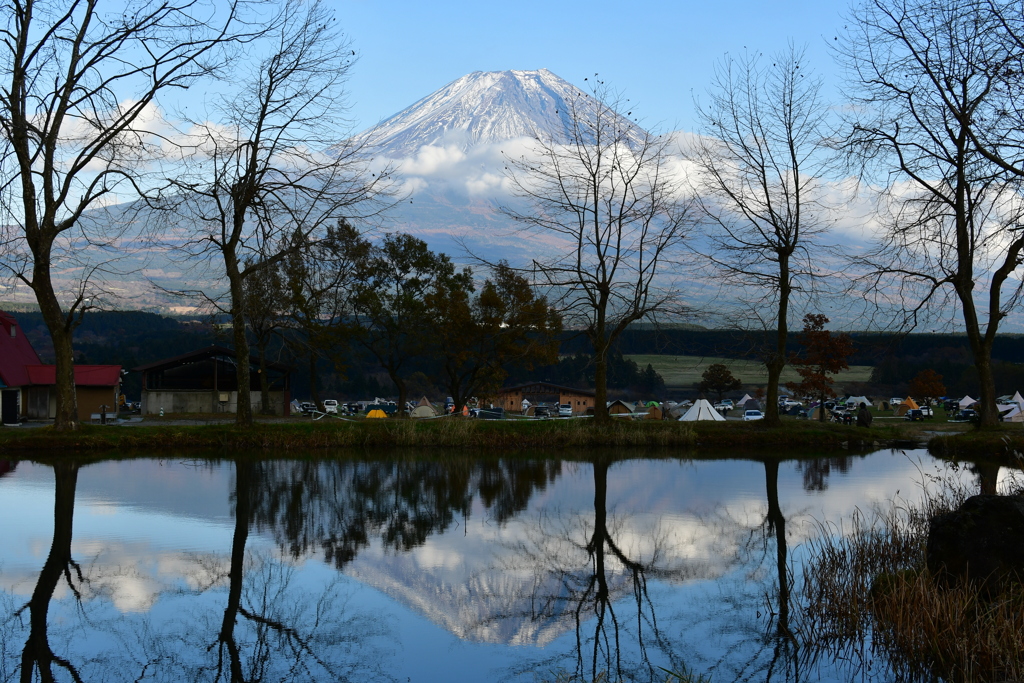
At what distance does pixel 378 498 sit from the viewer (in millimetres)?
15109

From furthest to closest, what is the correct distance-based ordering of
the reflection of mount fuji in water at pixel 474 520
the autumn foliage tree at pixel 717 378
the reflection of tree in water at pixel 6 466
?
the autumn foliage tree at pixel 717 378 < the reflection of tree in water at pixel 6 466 < the reflection of mount fuji in water at pixel 474 520

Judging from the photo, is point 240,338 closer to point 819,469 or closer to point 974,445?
point 819,469

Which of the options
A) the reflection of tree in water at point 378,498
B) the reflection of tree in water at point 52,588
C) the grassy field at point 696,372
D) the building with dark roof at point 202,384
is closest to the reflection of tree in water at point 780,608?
the reflection of tree in water at point 378,498

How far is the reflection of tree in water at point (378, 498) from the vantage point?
11930mm

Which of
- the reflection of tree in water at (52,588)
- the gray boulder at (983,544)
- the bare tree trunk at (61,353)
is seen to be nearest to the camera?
the reflection of tree in water at (52,588)

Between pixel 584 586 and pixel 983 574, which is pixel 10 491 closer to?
pixel 584 586

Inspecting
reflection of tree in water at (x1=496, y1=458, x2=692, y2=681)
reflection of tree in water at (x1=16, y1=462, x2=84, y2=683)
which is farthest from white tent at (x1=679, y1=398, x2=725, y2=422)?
reflection of tree in water at (x1=16, y1=462, x2=84, y2=683)

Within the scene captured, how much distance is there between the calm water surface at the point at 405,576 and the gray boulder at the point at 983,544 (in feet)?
4.87

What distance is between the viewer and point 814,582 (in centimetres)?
930

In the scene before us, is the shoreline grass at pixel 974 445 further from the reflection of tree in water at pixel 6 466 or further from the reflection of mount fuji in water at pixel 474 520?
the reflection of tree in water at pixel 6 466

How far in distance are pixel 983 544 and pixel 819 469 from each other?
38.6 feet

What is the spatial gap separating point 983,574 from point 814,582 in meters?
1.81

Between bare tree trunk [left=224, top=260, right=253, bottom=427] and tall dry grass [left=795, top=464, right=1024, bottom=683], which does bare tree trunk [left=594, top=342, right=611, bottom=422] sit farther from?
tall dry grass [left=795, top=464, right=1024, bottom=683]

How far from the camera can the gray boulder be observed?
25.5 ft
